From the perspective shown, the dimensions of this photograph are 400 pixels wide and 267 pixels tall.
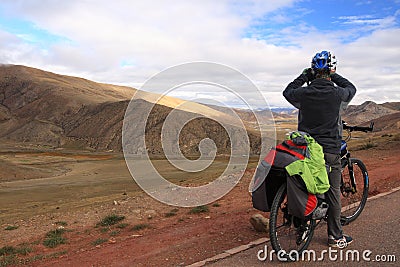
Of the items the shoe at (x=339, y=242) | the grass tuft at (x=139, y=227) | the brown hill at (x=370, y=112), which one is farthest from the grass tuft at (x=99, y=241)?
the brown hill at (x=370, y=112)

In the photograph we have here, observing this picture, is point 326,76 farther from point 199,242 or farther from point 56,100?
point 56,100

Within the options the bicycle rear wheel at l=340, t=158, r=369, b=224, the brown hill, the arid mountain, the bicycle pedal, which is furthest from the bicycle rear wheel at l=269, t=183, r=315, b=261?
the brown hill

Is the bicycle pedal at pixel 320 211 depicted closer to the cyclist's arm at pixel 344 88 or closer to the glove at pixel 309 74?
the cyclist's arm at pixel 344 88

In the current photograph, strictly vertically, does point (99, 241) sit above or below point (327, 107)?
below

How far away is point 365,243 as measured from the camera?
5.55m

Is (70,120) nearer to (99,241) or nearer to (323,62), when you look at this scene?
(99,241)

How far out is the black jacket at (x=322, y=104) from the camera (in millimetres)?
5020

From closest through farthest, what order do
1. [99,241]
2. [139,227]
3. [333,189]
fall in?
1. [333,189]
2. [99,241]
3. [139,227]

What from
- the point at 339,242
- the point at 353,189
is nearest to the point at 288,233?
the point at 339,242

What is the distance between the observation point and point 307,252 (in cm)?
523

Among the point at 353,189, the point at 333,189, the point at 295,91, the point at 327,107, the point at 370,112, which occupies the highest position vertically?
the point at 370,112

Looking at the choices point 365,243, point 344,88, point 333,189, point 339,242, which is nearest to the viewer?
point 344,88

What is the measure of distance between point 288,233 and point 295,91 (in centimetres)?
181

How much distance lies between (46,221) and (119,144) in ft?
212
